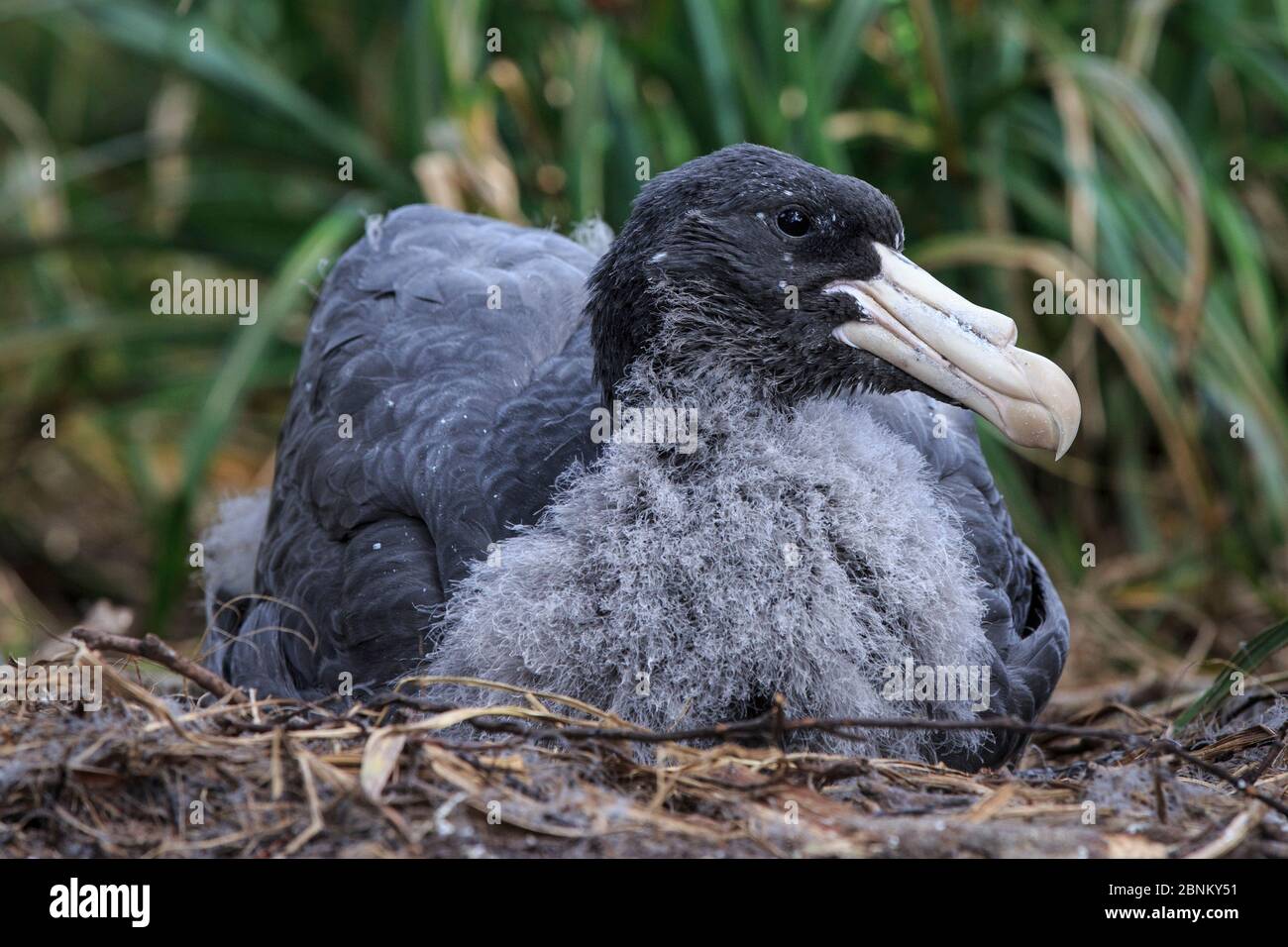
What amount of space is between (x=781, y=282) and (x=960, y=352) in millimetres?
406

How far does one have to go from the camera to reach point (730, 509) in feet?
10.8

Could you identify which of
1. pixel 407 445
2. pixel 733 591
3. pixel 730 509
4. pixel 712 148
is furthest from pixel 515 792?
pixel 712 148

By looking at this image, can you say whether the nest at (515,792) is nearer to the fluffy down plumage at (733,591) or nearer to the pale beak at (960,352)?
the fluffy down plumage at (733,591)

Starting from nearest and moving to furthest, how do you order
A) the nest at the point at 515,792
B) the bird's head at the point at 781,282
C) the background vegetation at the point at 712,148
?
the nest at the point at 515,792, the bird's head at the point at 781,282, the background vegetation at the point at 712,148

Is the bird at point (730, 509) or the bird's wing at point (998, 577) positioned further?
the bird's wing at point (998, 577)

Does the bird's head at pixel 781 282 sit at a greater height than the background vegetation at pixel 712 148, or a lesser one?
lesser

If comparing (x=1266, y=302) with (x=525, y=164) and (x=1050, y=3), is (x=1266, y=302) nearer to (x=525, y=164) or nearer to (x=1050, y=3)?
(x=1050, y=3)

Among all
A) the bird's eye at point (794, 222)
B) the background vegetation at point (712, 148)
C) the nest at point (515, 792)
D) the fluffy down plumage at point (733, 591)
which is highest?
the background vegetation at point (712, 148)

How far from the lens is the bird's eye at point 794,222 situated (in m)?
3.40

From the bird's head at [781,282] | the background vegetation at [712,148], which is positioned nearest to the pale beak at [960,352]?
the bird's head at [781,282]

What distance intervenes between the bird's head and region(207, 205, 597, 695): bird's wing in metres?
0.40

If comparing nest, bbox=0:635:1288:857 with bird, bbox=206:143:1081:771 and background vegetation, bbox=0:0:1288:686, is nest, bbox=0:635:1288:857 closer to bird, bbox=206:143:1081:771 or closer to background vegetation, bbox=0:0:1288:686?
bird, bbox=206:143:1081:771
